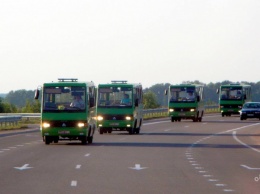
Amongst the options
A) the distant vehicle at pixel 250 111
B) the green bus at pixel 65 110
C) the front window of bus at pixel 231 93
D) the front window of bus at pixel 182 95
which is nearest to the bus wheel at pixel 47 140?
the green bus at pixel 65 110

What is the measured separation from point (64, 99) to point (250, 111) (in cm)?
3755

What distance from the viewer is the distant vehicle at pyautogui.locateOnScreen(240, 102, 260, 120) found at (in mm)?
71312

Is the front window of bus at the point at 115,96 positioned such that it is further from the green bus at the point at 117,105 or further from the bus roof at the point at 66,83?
the bus roof at the point at 66,83

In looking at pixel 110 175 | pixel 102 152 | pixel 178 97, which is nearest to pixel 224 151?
pixel 102 152

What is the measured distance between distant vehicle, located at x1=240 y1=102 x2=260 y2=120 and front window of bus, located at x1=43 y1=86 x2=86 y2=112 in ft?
121

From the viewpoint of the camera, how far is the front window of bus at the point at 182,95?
63.7m

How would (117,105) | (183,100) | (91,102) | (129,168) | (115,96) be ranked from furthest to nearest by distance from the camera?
(183,100)
(115,96)
(117,105)
(91,102)
(129,168)

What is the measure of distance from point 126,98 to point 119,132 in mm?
4939

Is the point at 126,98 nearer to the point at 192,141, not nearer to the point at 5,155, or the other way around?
the point at 192,141

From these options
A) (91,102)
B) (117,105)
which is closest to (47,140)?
(91,102)

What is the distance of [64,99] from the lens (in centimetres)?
3591

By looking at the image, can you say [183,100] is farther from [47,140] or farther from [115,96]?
[47,140]

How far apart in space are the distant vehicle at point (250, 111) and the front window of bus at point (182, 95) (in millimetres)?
8621

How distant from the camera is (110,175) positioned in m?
20.9
